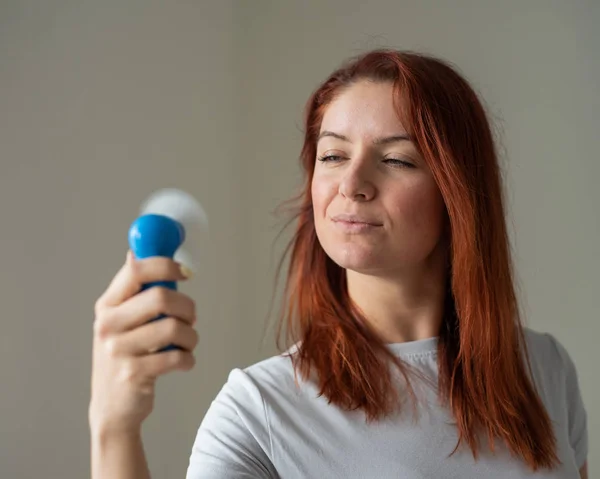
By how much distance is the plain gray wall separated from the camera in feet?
4.28

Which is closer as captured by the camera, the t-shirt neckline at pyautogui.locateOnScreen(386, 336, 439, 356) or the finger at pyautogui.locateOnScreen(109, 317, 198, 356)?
the finger at pyautogui.locateOnScreen(109, 317, 198, 356)

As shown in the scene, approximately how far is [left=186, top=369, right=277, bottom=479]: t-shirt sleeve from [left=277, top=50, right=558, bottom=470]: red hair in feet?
0.33

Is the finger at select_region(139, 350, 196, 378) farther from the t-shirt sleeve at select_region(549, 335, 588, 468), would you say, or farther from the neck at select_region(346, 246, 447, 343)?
the t-shirt sleeve at select_region(549, 335, 588, 468)

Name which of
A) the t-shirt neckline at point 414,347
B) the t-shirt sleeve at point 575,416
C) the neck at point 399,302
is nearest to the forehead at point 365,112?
the neck at point 399,302

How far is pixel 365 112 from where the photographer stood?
3.44 ft

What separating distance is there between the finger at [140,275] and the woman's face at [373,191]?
45cm

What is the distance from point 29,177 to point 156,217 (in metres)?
0.77

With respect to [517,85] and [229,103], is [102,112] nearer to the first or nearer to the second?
[229,103]

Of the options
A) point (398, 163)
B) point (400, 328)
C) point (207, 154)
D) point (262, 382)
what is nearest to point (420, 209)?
point (398, 163)

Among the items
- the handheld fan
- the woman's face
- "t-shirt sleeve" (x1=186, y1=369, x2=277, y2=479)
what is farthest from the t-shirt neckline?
the handheld fan

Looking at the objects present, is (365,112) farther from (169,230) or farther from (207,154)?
(207,154)

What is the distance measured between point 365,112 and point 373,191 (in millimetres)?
124

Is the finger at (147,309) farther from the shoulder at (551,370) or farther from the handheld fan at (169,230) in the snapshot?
the shoulder at (551,370)

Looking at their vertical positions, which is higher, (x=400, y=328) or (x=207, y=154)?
(x=207, y=154)
